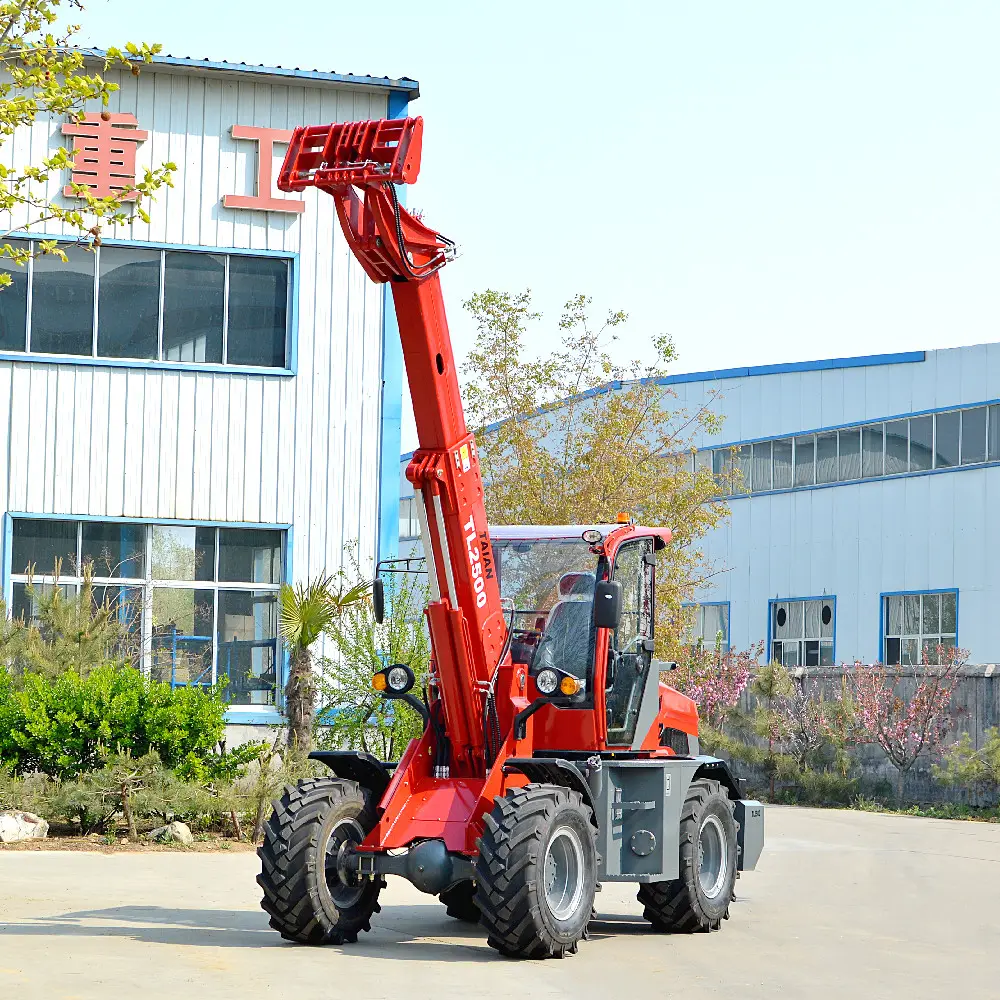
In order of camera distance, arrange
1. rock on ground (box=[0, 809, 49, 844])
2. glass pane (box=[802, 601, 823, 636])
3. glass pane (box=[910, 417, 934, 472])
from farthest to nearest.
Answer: glass pane (box=[802, 601, 823, 636]) < glass pane (box=[910, 417, 934, 472]) < rock on ground (box=[0, 809, 49, 844])

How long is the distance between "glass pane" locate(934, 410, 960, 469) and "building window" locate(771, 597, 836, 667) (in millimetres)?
4408

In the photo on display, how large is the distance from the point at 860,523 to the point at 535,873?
2793 centimetres

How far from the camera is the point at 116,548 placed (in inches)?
891

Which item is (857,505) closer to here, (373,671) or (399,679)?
(373,671)

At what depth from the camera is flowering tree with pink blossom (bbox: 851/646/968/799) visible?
26922mm

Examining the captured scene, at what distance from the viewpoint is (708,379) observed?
40.0m

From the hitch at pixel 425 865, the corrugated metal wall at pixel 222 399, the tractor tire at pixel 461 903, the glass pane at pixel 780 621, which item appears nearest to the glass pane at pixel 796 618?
the glass pane at pixel 780 621

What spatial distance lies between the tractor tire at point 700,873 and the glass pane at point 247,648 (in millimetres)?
11154

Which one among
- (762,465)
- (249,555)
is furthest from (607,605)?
(762,465)

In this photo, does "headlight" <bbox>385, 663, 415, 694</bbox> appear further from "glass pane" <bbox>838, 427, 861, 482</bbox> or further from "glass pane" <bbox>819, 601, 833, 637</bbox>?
"glass pane" <bbox>819, 601, 833, 637</bbox>

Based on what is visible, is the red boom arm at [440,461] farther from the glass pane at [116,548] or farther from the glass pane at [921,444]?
the glass pane at [921,444]

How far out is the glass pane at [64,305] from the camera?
891 inches

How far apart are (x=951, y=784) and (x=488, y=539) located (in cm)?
1661

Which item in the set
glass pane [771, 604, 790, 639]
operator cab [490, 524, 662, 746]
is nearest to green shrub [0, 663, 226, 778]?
operator cab [490, 524, 662, 746]
